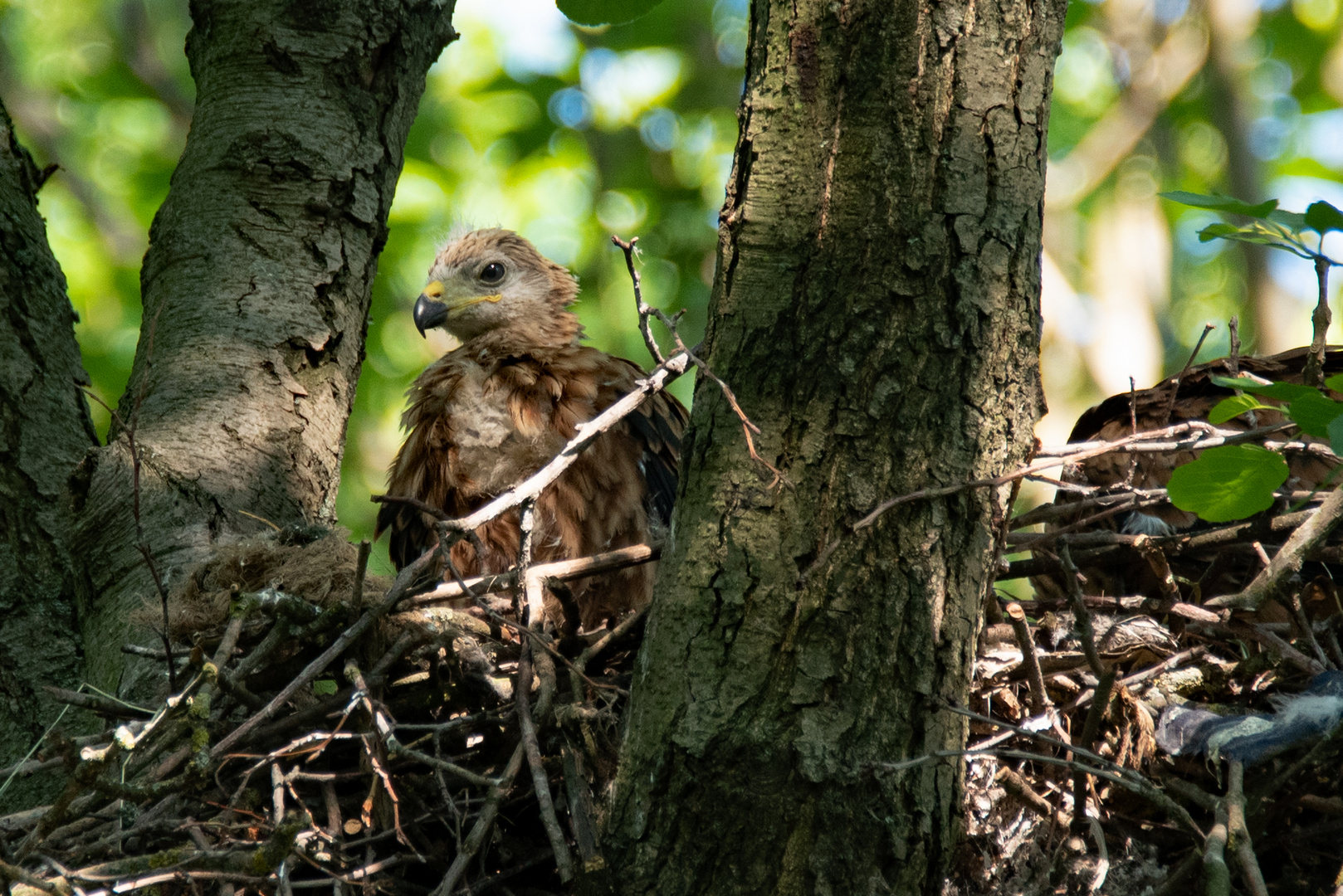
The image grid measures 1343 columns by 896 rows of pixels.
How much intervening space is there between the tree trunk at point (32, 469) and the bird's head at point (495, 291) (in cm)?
125

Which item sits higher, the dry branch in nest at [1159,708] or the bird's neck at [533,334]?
the bird's neck at [533,334]

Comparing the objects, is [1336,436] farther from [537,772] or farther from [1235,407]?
[537,772]

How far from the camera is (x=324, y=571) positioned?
230cm

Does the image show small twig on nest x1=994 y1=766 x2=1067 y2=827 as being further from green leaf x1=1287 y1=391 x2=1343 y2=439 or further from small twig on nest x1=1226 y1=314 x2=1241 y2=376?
small twig on nest x1=1226 y1=314 x2=1241 y2=376

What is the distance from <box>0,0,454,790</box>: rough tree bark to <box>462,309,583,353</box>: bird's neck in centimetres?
53

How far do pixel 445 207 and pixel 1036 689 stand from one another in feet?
17.6

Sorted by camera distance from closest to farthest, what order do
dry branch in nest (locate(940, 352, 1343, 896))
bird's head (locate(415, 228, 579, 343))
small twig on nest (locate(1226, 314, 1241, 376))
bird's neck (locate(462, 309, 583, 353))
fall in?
dry branch in nest (locate(940, 352, 1343, 896))
small twig on nest (locate(1226, 314, 1241, 376))
bird's neck (locate(462, 309, 583, 353))
bird's head (locate(415, 228, 579, 343))


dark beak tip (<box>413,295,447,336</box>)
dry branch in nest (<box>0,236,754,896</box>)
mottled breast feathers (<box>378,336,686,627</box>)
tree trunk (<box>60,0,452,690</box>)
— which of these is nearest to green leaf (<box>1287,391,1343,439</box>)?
dry branch in nest (<box>0,236,754,896</box>)

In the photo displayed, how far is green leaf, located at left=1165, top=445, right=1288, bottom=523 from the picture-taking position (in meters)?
1.97

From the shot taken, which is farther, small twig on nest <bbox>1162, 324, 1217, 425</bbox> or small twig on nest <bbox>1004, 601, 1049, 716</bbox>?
small twig on nest <bbox>1162, 324, 1217, 425</bbox>

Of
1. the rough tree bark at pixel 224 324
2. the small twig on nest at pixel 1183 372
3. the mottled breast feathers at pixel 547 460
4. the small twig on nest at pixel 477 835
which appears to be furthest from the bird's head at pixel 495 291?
the small twig on nest at pixel 477 835

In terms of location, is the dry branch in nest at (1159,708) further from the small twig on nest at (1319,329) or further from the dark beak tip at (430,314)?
the dark beak tip at (430,314)

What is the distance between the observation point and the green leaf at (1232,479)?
6.45 ft

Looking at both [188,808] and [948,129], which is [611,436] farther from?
[948,129]
